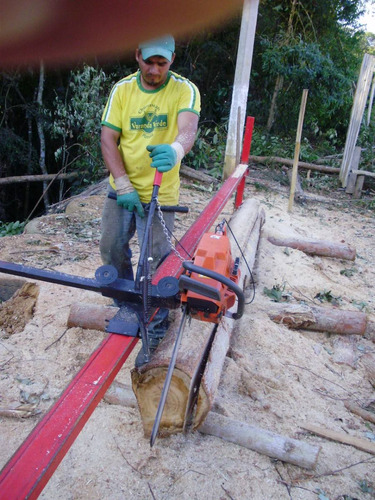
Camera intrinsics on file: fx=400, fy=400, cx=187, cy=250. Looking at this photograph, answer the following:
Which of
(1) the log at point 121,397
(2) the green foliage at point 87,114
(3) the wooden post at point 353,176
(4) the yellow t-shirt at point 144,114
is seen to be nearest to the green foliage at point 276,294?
(4) the yellow t-shirt at point 144,114

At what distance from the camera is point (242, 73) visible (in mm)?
6852

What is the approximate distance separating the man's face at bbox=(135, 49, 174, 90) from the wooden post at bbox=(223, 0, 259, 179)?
4.30 m

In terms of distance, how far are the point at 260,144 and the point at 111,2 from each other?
4.54m

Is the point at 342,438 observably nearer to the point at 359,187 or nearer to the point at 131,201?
the point at 131,201

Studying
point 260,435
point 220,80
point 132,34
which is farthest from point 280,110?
point 260,435

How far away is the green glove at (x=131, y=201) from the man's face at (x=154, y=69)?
664 millimetres

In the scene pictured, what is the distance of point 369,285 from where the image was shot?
13.6ft

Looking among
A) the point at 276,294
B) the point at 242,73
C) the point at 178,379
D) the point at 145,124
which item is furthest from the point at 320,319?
the point at 242,73

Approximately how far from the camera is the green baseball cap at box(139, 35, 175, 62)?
2.21 meters

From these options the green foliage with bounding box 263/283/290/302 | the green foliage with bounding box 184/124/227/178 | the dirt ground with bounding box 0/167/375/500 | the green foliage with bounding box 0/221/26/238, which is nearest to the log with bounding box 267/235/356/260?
the dirt ground with bounding box 0/167/375/500

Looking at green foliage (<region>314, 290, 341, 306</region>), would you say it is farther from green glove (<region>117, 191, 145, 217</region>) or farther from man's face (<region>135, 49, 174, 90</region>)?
man's face (<region>135, 49, 174, 90</region>)

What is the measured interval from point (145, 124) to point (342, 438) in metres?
2.08

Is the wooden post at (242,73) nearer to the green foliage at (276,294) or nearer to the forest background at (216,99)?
the forest background at (216,99)

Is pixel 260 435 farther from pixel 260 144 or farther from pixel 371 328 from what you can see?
pixel 260 144
